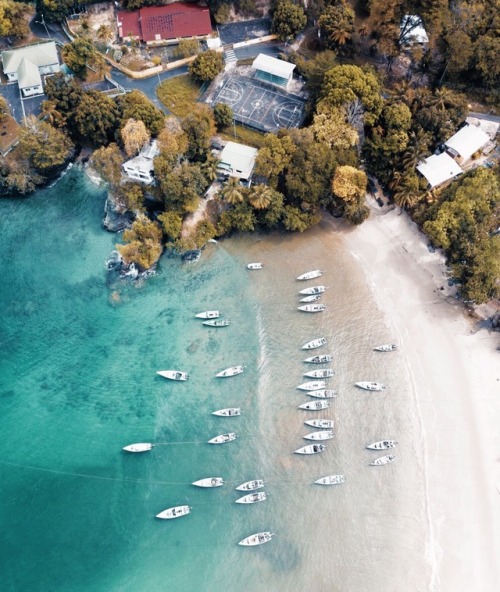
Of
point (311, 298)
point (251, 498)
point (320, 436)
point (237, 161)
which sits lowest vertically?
point (251, 498)

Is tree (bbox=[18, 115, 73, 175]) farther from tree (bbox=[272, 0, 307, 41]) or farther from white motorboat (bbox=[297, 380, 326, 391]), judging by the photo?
white motorboat (bbox=[297, 380, 326, 391])

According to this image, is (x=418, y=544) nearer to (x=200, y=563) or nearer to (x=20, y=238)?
(x=200, y=563)

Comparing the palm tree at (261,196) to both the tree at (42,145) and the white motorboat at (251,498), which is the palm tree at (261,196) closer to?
the tree at (42,145)

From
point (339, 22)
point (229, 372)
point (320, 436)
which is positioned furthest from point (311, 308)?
point (339, 22)

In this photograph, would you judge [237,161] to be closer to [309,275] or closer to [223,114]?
[223,114]

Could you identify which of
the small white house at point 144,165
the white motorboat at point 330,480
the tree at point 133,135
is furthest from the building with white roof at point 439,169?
the white motorboat at point 330,480

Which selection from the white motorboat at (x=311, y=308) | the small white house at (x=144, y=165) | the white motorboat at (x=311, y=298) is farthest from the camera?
the small white house at (x=144, y=165)

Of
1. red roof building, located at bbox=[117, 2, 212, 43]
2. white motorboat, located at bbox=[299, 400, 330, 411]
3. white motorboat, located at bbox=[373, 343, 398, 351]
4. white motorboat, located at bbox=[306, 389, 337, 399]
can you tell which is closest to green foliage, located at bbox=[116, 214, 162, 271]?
white motorboat, located at bbox=[306, 389, 337, 399]
